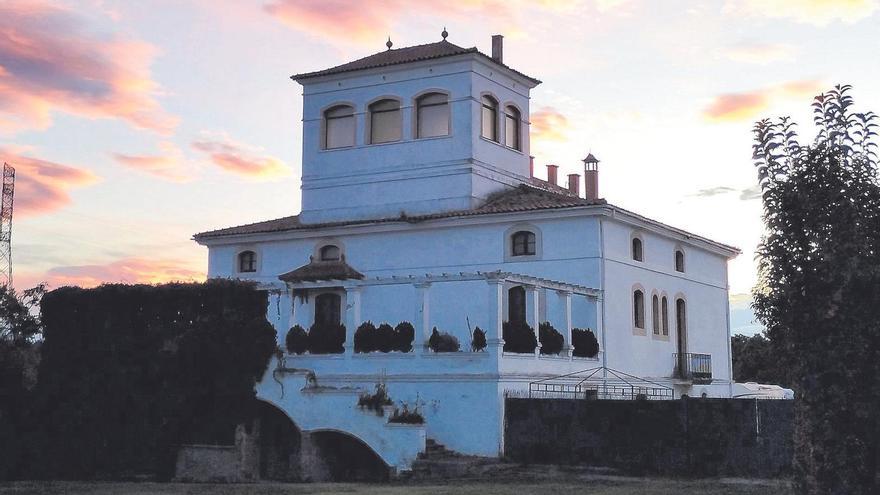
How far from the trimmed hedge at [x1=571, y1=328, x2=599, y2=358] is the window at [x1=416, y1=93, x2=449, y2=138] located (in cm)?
875

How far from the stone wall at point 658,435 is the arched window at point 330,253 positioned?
1237 centimetres

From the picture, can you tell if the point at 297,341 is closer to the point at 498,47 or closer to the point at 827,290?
the point at 498,47

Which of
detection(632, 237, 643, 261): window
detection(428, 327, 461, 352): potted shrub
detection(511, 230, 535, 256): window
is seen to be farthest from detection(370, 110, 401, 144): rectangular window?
detection(428, 327, 461, 352): potted shrub

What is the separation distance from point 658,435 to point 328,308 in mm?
14647

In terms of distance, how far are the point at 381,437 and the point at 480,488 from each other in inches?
221

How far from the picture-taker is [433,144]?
118 ft

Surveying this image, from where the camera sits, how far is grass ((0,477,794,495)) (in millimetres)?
20484

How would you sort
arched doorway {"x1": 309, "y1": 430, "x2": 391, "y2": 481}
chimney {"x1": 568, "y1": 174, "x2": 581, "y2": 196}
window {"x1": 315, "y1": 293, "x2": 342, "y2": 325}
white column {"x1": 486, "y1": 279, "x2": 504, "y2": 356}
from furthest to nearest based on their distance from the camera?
chimney {"x1": 568, "y1": 174, "x2": 581, "y2": 196} → window {"x1": 315, "y1": 293, "x2": 342, "y2": 325} → arched doorway {"x1": 309, "y1": 430, "x2": 391, "y2": 481} → white column {"x1": 486, "y1": 279, "x2": 504, "y2": 356}

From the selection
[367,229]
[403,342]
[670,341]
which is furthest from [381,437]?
[670,341]

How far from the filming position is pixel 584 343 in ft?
105

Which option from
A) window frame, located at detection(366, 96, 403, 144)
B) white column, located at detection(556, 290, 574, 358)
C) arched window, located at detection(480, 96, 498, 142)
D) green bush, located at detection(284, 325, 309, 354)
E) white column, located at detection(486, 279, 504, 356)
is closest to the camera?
white column, located at detection(486, 279, 504, 356)

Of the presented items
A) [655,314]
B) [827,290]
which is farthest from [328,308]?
[827,290]

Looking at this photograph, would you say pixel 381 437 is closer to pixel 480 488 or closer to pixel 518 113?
pixel 480 488

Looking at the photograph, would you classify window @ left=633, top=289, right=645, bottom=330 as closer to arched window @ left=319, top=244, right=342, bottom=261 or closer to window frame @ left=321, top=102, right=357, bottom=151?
arched window @ left=319, top=244, right=342, bottom=261
